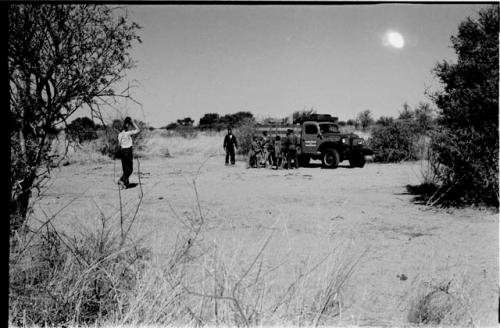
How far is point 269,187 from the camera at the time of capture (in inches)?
436

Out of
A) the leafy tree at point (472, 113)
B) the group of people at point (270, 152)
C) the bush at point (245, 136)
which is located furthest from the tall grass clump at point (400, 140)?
the leafy tree at point (472, 113)

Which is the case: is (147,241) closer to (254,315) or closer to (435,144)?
(254,315)

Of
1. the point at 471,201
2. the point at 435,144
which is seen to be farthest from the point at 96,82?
the point at 471,201

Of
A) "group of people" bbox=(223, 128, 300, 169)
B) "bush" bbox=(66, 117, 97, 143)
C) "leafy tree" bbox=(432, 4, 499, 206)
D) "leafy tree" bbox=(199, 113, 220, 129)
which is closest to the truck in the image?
"group of people" bbox=(223, 128, 300, 169)

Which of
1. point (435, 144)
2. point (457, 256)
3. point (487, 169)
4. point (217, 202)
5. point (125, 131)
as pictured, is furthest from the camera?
point (125, 131)

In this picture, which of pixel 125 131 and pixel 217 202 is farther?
pixel 125 131

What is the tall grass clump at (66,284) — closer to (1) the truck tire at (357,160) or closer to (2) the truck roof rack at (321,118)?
(1) the truck tire at (357,160)

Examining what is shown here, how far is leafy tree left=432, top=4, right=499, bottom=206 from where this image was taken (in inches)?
279

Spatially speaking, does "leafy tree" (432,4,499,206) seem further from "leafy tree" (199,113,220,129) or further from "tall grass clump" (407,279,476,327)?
"leafy tree" (199,113,220,129)

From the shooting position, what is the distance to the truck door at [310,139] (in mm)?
16625

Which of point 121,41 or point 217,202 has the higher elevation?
point 121,41

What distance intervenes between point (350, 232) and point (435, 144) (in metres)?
3.22

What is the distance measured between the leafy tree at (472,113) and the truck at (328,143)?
8.16 m

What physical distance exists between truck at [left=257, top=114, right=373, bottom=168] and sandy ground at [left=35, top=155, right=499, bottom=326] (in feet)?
12.7
